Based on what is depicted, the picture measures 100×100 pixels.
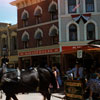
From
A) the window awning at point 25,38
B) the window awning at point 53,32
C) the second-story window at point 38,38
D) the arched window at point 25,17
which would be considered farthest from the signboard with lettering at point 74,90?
the arched window at point 25,17

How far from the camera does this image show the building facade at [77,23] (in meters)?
23.9

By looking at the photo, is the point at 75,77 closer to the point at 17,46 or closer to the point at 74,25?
the point at 74,25

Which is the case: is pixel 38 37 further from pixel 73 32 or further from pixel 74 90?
pixel 74 90

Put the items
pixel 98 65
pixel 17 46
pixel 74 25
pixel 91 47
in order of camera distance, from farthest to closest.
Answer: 1. pixel 17 46
2. pixel 74 25
3. pixel 98 65
4. pixel 91 47

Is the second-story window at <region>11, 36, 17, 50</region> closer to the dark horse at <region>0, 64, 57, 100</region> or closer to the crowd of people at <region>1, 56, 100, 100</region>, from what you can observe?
the crowd of people at <region>1, 56, 100, 100</region>

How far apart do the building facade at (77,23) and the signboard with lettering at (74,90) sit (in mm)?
14065

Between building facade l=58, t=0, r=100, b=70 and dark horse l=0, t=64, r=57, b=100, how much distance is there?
14.0 metres

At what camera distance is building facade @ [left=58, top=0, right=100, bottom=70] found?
2394 centimetres

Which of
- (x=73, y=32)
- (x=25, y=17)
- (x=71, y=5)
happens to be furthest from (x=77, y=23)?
(x=25, y=17)

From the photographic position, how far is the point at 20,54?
3002 cm

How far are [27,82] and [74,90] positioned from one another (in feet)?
6.01

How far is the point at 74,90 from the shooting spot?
937 cm

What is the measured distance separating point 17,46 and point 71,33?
1005cm

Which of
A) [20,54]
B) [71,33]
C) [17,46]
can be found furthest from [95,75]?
[17,46]
